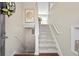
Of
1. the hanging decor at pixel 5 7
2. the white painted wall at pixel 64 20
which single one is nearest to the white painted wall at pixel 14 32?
the hanging decor at pixel 5 7

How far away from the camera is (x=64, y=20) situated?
79.9 inches

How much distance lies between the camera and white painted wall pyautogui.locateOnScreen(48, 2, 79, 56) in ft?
6.43

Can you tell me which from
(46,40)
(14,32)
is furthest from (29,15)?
(46,40)

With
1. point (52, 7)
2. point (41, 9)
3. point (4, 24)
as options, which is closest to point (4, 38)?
A: point (4, 24)

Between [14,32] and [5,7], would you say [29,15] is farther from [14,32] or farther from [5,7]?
[5,7]

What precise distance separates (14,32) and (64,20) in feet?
2.60

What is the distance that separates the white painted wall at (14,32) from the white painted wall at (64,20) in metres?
0.47

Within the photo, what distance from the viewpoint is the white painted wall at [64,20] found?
77.1 inches

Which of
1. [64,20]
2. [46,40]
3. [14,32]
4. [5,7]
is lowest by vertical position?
[46,40]

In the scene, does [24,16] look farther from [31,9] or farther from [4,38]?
[4,38]

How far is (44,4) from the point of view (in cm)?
194

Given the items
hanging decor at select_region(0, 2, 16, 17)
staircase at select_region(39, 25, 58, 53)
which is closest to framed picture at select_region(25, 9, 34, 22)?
staircase at select_region(39, 25, 58, 53)

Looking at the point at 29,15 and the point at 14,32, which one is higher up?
the point at 29,15

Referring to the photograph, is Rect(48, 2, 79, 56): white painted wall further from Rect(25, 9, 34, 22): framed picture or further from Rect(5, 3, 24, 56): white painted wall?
Rect(5, 3, 24, 56): white painted wall
